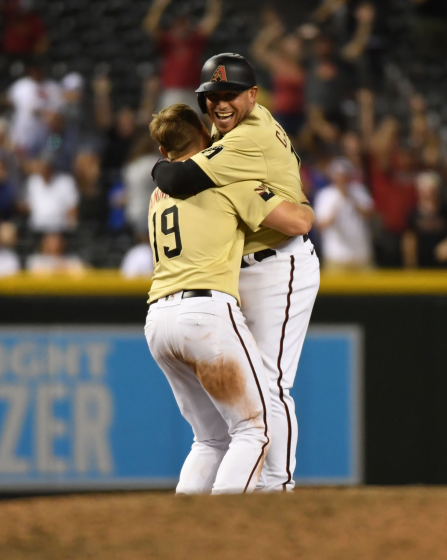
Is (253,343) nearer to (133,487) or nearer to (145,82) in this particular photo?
(133,487)

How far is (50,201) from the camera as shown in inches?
354

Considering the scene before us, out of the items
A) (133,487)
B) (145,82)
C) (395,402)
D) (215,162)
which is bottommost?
(133,487)

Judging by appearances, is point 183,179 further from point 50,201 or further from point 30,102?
point 30,102

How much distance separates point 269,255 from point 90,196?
5.23 metres

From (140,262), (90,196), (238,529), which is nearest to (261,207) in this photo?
(238,529)

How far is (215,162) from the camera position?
4027 mm

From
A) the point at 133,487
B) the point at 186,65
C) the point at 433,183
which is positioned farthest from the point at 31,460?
the point at 186,65

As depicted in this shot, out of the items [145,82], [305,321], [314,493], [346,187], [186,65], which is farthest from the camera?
[145,82]

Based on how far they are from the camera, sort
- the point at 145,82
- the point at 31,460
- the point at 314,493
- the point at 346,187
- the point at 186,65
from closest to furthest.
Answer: the point at 314,493 < the point at 31,460 < the point at 346,187 < the point at 186,65 < the point at 145,82

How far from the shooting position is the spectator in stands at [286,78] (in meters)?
9.85

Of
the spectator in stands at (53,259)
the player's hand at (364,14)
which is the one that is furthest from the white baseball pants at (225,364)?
the player's hand at (364,14)

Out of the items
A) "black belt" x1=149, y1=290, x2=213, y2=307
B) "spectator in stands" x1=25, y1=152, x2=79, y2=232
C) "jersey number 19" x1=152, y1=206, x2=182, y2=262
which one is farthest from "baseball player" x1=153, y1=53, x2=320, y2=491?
"spectator in stands" x1=25, y1=152, x2=79, y2=232

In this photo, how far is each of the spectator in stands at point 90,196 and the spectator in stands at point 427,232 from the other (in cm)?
297

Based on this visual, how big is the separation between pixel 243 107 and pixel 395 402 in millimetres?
2907
